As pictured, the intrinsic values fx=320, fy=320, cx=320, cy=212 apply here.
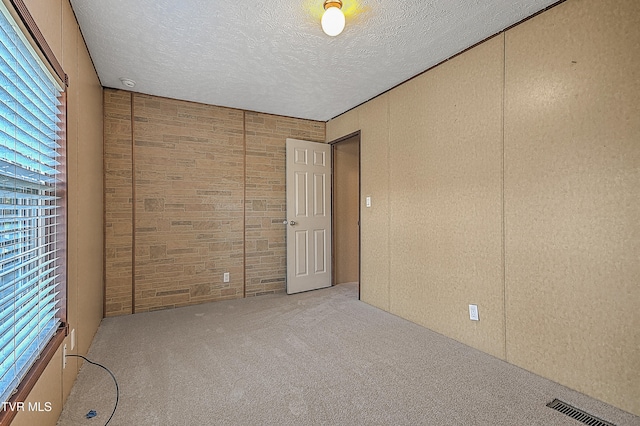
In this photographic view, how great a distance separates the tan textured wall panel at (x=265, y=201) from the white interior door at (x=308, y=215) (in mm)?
178

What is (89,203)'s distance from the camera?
2.68 meters

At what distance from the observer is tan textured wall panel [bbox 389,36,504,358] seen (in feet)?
8.33

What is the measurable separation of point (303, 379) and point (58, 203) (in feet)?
6.12

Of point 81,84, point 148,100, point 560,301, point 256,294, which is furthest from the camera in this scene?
point 256,294

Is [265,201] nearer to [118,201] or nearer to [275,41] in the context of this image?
[118,201]

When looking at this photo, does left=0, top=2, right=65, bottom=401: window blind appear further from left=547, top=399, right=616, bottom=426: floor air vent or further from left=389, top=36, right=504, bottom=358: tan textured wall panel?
left=389, top=36, right=504, bottom=358: tan textured wall panel

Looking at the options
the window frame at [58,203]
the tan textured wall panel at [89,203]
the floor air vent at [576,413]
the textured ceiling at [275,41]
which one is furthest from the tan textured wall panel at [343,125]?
the floor air vent at [576,413]

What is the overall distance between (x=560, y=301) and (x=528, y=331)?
1.08 ft

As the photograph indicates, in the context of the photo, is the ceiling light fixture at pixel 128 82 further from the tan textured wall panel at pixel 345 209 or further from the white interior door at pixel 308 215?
the tan textured wall panel at pixel 345 209

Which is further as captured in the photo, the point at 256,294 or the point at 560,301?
the point at 256,294

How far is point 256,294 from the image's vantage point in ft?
14.2

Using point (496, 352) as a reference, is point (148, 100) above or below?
above

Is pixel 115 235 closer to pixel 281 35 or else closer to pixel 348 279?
pixel 281 35

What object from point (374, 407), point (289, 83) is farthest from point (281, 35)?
Result: point (374, 407)
